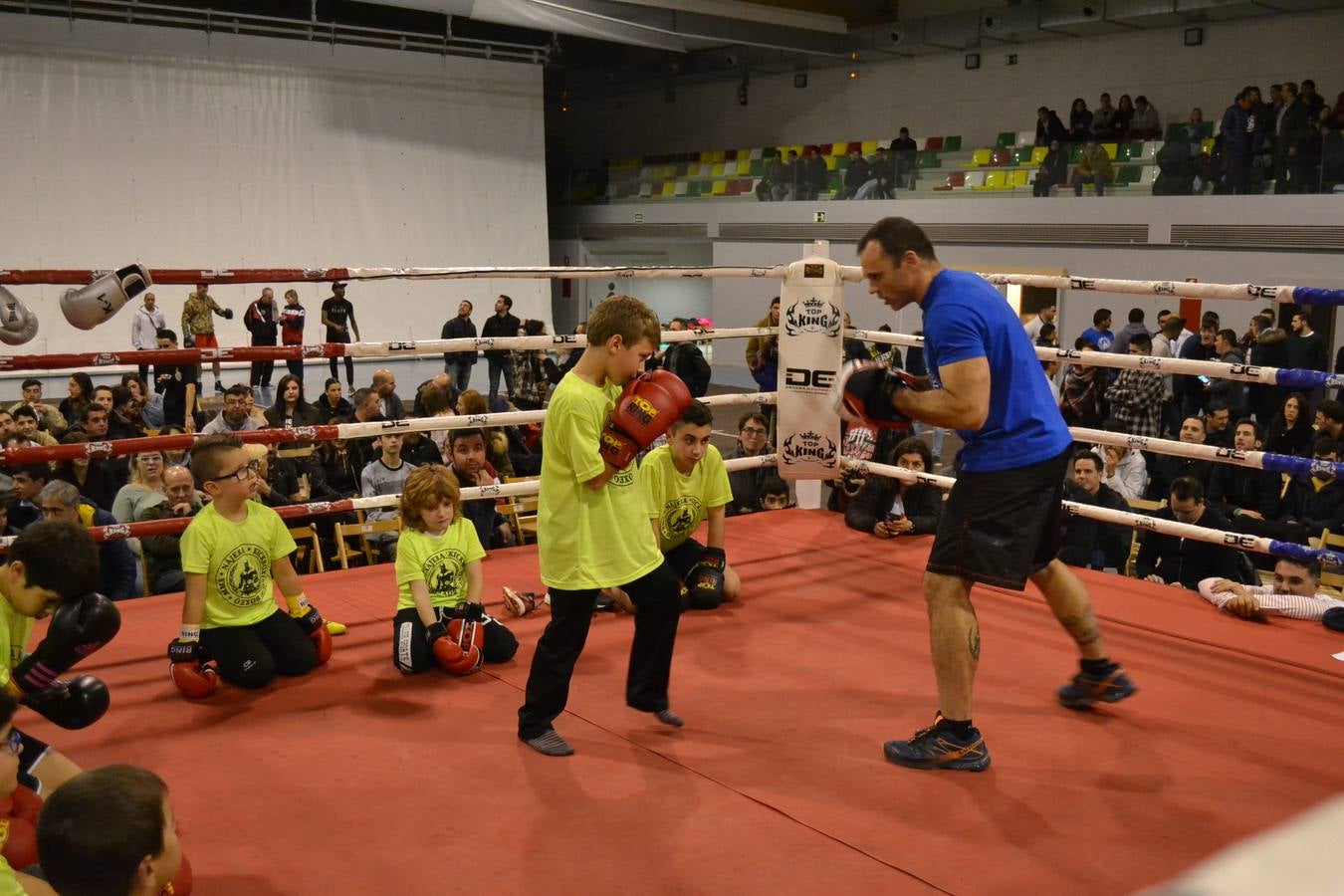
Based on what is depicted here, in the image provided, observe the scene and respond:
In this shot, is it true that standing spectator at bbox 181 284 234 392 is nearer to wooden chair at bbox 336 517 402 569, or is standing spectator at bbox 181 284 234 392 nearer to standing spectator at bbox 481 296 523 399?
standing spectator at bbox 481 296 523 399

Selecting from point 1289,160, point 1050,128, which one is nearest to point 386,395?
point 1289,160

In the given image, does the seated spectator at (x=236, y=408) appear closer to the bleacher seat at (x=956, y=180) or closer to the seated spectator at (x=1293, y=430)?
the seated spectator at (x=1293, y=430)

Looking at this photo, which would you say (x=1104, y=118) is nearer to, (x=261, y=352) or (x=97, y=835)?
(x=261, y=352)

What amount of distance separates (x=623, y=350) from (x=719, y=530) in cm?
164

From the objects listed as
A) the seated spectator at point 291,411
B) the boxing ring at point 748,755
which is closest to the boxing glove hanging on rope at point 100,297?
the boxing ring at point 748,755

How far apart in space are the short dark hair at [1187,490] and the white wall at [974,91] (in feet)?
42.8

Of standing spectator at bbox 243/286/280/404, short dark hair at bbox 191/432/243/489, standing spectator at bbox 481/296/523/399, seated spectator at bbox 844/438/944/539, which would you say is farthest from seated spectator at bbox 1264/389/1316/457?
standing spectator at bbox 243/286/280/404

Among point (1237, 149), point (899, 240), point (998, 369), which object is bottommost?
point (998, 369)

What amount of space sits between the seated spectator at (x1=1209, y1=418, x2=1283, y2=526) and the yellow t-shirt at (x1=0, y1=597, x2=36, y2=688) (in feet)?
21.3

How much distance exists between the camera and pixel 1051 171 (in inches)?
627

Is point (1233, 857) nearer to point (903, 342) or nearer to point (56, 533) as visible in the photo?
point (56, 533)

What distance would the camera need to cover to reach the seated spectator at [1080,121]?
1697 centimetres

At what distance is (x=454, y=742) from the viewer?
12.1 ft

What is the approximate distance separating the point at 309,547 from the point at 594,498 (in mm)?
3576
